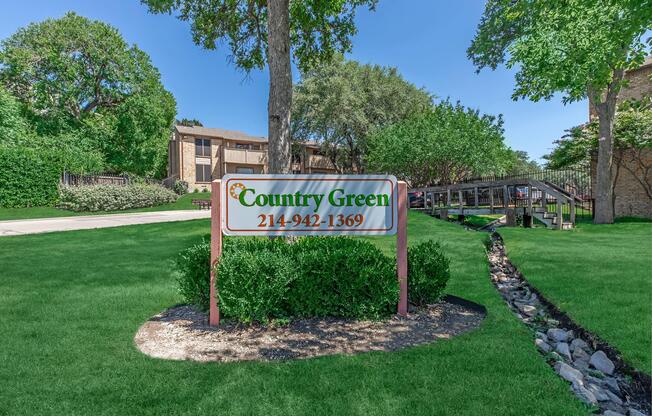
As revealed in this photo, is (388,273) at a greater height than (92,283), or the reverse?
(388,273)

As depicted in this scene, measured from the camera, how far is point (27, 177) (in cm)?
2136

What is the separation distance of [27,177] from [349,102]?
22.6m

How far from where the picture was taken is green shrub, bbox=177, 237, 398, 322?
3.56 m

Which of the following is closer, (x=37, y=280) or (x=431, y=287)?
(x=431, y=287)

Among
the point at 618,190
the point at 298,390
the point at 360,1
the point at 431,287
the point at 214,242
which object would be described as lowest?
the point at 298,390

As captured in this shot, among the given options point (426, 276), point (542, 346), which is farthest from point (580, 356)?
point (426, 276)

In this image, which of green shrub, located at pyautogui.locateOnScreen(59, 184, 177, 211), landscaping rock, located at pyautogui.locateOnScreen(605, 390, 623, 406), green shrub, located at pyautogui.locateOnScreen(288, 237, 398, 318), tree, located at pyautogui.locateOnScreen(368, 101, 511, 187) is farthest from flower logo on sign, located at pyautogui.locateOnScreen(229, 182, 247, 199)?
green shrub, located at pyautogui.locateOnScreen(59, 184, 177, 211)

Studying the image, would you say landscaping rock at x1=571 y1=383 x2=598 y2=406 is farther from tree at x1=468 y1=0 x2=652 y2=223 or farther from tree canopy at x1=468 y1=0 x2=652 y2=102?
tree canopy at x1=468 y1=0 x2=652 y2=102

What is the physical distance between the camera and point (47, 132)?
26641 millimetres

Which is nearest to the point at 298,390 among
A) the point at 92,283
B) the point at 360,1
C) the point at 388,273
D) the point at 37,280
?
the point at 388,273

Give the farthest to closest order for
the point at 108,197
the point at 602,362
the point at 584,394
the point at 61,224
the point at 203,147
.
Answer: the point at 203,147 < the point at 108,197 < the point at 61,224 < the point at 602,362 < the point at 584,394

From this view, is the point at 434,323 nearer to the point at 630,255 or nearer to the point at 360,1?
the point at 630,255

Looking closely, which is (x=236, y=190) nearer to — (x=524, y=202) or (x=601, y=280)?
(x=601, y=280)

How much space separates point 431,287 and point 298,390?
2.22 m
